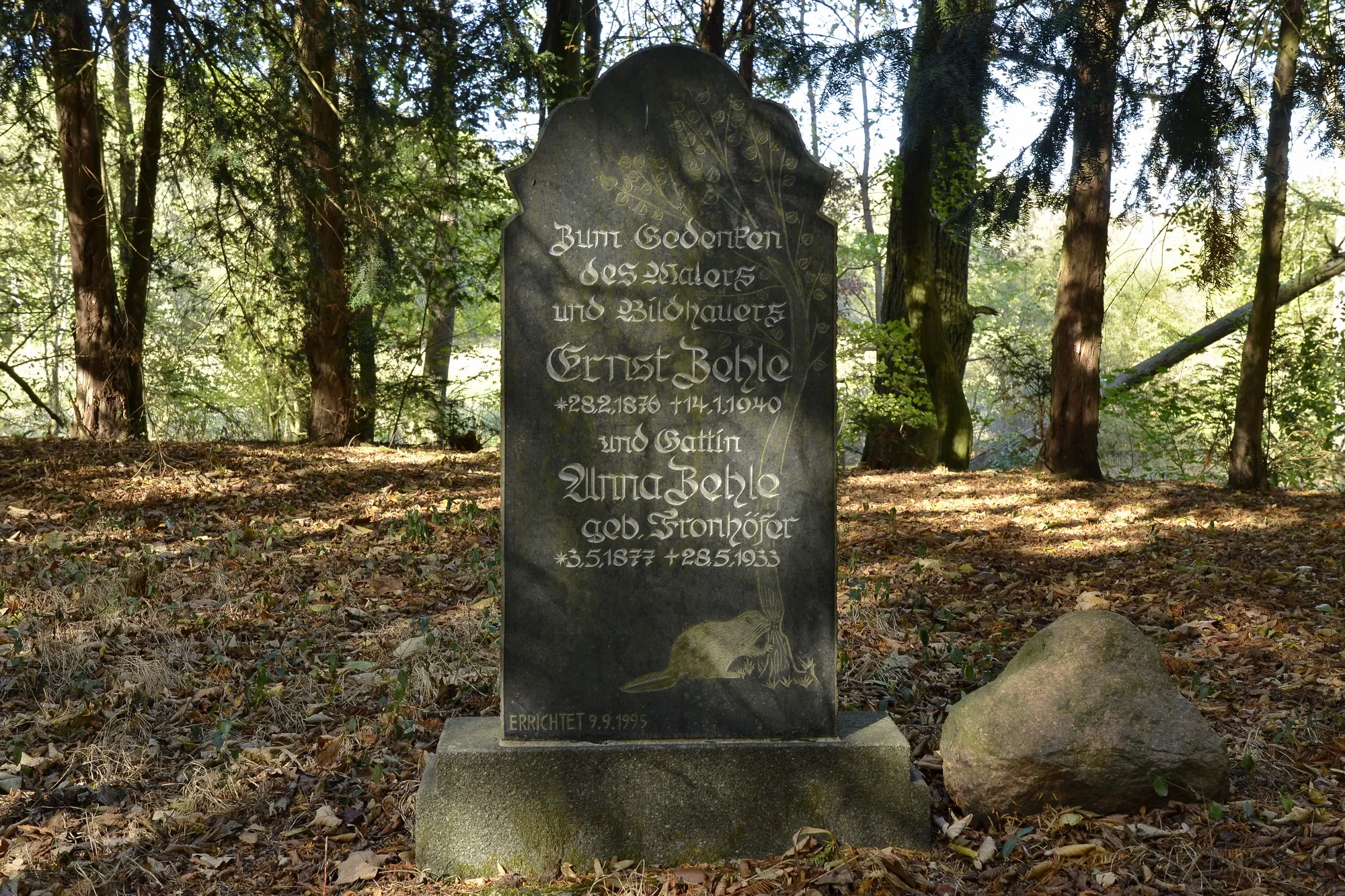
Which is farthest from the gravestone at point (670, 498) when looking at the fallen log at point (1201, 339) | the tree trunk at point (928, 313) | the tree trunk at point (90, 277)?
the fallen log at point (1201, 339)

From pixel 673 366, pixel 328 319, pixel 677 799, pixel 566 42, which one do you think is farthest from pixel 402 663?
pixel 566 42

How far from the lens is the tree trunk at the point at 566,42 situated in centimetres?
1143

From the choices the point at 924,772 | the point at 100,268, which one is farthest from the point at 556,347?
the point at 100,268

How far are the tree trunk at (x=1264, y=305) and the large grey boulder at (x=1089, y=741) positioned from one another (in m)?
5.94

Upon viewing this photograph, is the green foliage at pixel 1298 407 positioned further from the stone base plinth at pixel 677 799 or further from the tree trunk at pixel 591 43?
the stone base plinth at pixel 677 799

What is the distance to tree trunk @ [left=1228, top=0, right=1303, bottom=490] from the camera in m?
8.50

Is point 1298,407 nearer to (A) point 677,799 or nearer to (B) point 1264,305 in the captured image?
(B) point 1264,305

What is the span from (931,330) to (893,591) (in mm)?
7036

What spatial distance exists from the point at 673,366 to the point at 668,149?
0.80 m

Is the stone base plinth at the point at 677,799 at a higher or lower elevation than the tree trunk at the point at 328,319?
lower

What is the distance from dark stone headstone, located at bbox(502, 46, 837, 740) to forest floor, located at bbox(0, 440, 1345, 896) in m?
0.63

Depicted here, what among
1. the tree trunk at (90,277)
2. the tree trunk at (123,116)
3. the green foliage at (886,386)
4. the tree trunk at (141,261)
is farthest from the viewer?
the green foliage at (886,386)

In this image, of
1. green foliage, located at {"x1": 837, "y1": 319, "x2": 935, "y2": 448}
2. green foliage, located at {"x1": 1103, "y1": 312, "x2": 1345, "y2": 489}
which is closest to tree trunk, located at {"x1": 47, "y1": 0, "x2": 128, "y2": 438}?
green foliage, located at {"x1": 837, "y1": 319, "x2": 935, "y2": 448}

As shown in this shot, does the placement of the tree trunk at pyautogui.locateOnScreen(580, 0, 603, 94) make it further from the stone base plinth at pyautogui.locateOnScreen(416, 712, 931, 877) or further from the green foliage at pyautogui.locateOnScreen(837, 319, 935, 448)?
the stone base plinth at pyautogui.locateOnScreen(416, 712, 931, 877)
